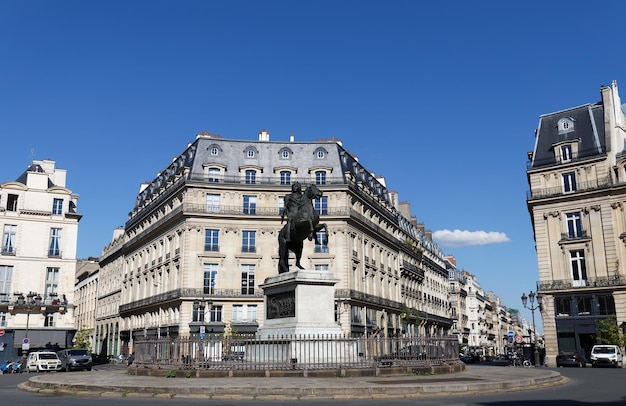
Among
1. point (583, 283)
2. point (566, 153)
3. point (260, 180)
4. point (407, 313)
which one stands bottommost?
point (407, 313)

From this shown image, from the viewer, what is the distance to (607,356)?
36562 mm

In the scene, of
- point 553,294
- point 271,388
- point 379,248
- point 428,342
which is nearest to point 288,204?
point 428,342

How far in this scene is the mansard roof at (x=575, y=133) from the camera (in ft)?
157

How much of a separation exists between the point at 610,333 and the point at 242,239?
106 ft

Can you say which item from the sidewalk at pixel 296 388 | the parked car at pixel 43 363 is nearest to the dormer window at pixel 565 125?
the sidewalk at pixel 296 388

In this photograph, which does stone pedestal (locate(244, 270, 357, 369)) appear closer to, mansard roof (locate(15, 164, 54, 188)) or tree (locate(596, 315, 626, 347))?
tree (locate(596, 315, 626, 347))

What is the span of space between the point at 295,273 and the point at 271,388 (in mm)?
6173

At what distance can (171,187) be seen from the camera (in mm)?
60094

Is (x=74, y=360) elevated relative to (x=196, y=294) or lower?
lower

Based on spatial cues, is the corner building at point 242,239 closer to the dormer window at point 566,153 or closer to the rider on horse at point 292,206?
the dormer window at point 566,153

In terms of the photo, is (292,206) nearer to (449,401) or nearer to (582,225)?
(449,401)

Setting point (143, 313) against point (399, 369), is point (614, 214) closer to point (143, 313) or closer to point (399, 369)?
point (399, 369)

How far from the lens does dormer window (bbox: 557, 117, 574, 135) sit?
50.5 metres

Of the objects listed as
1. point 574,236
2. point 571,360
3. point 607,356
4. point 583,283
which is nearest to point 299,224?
point 607,356
